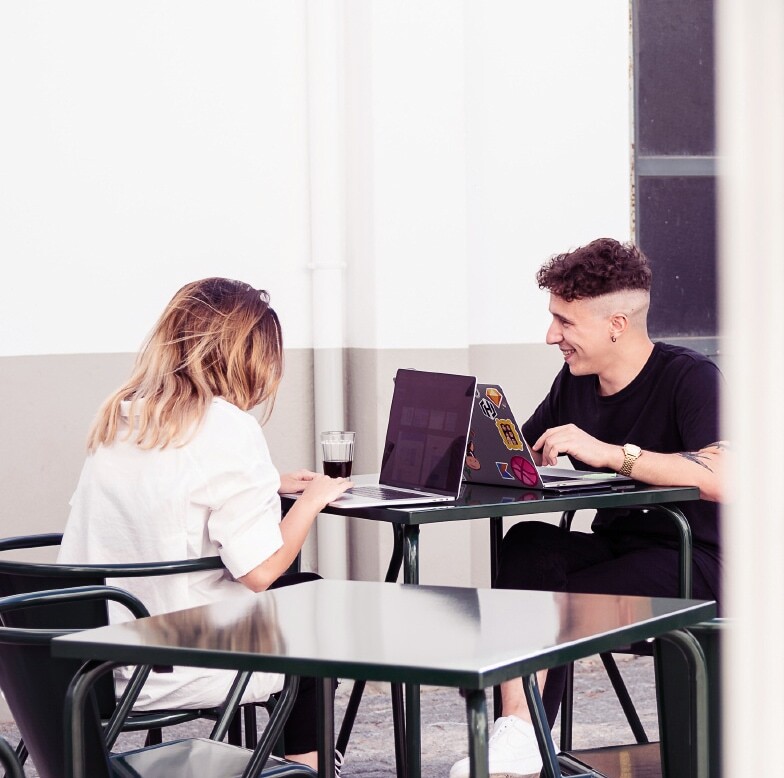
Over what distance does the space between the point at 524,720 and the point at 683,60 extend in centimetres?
297

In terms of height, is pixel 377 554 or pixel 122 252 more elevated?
pixel 122 252

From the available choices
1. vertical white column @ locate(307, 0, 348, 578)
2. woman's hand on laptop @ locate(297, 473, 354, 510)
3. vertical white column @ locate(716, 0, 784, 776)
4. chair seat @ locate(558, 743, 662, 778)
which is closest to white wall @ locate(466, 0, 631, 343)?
vertical white column @ locate(307, 0, 348, 578)

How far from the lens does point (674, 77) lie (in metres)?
4.94

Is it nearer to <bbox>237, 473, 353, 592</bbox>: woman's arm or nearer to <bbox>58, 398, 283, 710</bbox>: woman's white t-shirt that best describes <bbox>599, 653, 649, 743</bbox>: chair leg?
<bbox>237, 473, 353, 592</bbox>: woman's arm

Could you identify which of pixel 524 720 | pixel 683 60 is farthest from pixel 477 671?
pixel 683 60

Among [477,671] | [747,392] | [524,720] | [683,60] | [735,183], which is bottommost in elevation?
[524,720]

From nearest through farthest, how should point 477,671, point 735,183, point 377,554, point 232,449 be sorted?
point 735,183 < point 477,671 < point 232,449 < point 377,554

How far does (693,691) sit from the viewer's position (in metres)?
1.60

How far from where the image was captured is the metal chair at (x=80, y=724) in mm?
1719

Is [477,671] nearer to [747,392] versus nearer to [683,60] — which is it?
[747,392]

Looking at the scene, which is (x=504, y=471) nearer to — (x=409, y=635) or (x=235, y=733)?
(x=235, y=733)

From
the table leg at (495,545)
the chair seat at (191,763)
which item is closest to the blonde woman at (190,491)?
the chair seat at (191,763)

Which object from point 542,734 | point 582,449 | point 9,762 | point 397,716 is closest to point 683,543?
point 582,449

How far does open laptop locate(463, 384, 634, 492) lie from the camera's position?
2951mm
